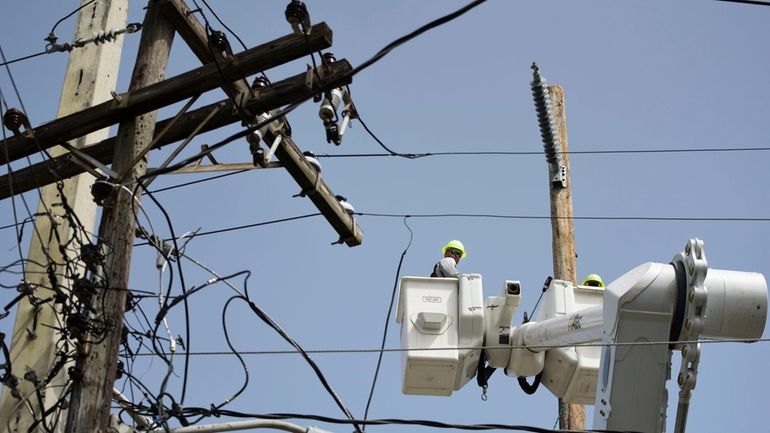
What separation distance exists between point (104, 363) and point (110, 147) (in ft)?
6.39

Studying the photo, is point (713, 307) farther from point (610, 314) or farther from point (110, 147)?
point (110, 147)

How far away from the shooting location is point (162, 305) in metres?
7.44

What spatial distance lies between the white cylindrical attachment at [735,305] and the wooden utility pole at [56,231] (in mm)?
3917

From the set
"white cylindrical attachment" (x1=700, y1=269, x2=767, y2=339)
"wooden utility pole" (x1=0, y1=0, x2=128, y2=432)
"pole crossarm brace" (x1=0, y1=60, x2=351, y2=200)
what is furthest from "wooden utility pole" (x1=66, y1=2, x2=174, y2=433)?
"white cylindrical attachment" (x1=700, y1=269, x2=767, y2=339)

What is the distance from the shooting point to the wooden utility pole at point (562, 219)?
35.7ft

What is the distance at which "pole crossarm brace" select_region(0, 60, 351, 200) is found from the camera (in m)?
7.64

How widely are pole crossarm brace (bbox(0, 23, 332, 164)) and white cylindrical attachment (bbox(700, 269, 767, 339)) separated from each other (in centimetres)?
308

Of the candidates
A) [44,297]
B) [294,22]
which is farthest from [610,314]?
[44,297]

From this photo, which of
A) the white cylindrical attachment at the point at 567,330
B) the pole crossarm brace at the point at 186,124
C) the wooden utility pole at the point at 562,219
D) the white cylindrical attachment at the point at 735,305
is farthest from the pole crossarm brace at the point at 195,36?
the wooden utility pole at the point at 562,219

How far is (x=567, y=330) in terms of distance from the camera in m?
8.01

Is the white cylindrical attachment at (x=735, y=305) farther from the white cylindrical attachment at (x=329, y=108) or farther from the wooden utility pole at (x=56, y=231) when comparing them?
the wooden utility pole at (x=56, y=231)

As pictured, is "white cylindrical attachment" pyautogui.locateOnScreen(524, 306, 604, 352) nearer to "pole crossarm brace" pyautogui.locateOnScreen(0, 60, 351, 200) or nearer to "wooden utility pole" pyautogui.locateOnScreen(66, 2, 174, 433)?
"pole crossarm brace" pyautogui.locateOnScreen(0, 60, 351, 200)

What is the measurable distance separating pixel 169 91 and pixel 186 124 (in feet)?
1.07

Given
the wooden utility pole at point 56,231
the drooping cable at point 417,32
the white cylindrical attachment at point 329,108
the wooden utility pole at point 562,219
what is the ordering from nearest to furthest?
the drooping cable at point 417,32 → the wooden utility pole at point 56,231 → the white cylindrical attachment at point 329,108 → the wooden utility pole at point 562,219
